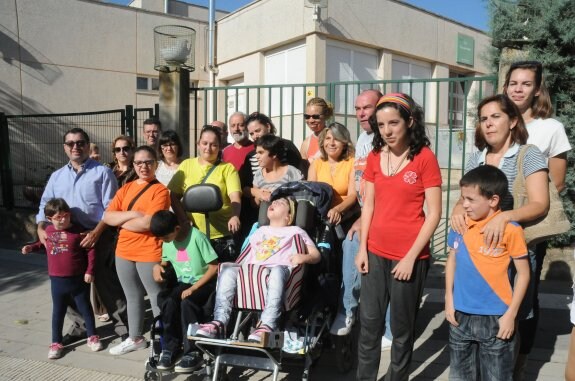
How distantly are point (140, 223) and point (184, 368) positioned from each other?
1223mm

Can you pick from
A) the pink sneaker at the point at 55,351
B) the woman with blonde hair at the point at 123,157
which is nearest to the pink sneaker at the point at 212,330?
the pink sneaker at the point at 55,351

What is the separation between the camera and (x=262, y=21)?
15102 mm

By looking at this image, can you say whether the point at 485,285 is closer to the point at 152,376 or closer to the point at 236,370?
the point at 236,370

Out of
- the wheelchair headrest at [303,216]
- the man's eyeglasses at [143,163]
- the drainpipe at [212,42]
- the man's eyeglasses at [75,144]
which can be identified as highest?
the drainpipe at [212,42]

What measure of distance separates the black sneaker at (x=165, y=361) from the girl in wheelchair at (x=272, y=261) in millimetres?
548

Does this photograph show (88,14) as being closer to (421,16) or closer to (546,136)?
(421,16)

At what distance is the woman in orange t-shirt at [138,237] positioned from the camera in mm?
4129

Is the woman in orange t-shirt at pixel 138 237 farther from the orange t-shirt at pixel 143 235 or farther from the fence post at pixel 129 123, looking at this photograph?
the fence post at pixel 129 123

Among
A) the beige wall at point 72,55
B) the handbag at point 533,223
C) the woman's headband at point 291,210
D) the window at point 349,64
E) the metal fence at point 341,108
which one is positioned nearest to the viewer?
the handbag at point 533,223

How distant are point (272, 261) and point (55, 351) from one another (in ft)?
7.11

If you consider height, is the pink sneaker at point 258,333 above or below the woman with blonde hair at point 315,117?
below

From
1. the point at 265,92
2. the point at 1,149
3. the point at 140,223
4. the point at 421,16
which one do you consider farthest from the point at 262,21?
the point at 140,223

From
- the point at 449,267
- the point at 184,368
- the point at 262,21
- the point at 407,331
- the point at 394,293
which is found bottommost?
the point at 184,368

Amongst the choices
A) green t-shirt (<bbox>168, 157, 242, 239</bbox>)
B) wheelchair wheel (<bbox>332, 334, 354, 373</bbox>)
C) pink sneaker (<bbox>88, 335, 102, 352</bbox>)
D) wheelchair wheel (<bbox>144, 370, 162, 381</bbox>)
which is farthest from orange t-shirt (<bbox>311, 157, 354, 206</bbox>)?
pink sneaker (<bbox>88, 335, 102, 352</bbox>)
